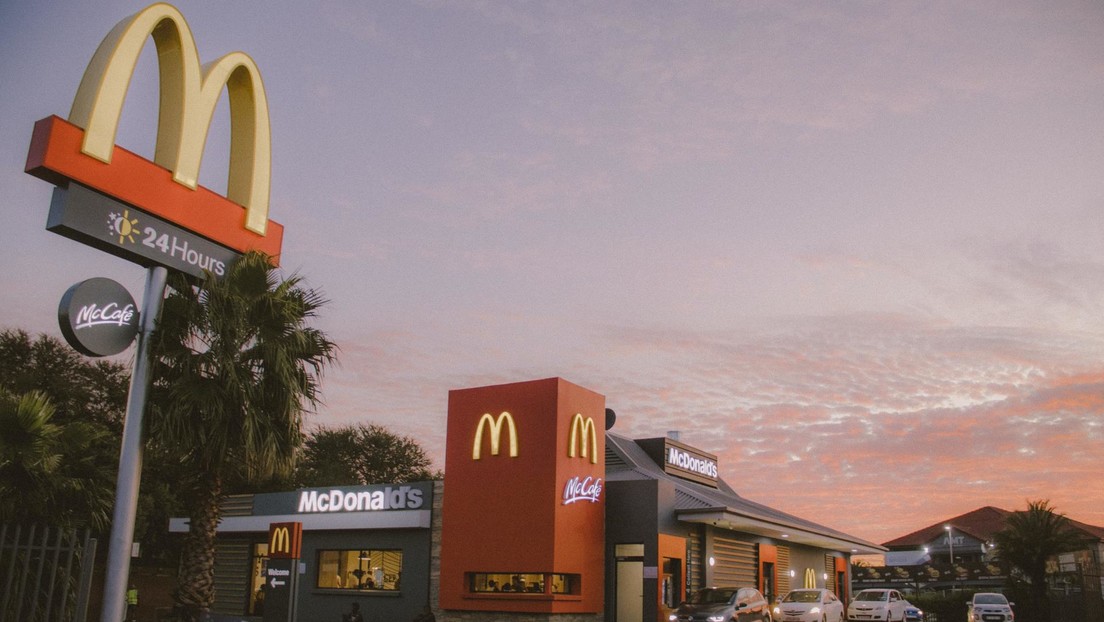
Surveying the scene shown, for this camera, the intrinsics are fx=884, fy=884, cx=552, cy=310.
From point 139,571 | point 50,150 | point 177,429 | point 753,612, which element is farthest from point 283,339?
point 139,571

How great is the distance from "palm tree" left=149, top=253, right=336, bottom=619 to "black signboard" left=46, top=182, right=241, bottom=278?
1.36ft

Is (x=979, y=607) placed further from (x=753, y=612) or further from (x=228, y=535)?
(x=228, y=535)

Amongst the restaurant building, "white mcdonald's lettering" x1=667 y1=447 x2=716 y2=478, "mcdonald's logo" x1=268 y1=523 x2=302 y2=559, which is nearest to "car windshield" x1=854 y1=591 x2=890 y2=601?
the restaurant building

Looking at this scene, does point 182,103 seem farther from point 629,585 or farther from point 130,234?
point 629,585

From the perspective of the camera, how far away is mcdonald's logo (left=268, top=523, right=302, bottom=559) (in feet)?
63.6

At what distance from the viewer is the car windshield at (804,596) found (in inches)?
1159

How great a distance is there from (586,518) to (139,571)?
845 inches

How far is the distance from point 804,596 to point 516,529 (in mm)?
11027

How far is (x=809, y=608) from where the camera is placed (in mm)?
28406

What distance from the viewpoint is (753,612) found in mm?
25469

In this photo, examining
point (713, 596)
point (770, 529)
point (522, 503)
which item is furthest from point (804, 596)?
point (522, 503)

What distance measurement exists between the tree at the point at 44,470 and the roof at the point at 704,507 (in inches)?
A: 633

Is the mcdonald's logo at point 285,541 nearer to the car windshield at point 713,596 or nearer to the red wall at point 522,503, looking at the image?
the red wall at point 522,503

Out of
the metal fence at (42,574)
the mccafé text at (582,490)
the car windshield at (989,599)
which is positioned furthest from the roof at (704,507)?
the metal fence at (42,574)
